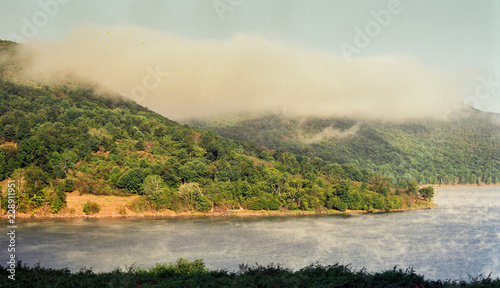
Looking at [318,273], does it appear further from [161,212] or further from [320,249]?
[161,212]

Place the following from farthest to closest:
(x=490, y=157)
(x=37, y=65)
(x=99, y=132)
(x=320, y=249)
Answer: (x=490, y=157) < (x=37, y=65) < (x=99, y=132) < (x=320, y=249)

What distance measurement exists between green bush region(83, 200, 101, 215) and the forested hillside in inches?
6.0

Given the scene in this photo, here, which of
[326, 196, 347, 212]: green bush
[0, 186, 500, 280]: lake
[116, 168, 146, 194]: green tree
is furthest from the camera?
[326, 196, 347, 212]: green bush

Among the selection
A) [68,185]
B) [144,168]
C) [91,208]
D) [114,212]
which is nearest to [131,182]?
[144,168]

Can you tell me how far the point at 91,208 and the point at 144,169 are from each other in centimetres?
1393

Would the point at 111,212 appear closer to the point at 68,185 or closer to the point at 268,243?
the point at 68,185

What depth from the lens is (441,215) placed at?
246 ft

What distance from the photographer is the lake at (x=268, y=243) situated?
36688 millimetres

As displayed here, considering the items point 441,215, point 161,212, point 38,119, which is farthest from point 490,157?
point 38,119

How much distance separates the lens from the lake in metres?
Answer: 36.7

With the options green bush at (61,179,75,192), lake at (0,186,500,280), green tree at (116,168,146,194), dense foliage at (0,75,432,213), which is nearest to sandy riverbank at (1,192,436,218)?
green bush at (61,179,75,192)

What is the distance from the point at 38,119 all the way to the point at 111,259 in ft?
A: 213

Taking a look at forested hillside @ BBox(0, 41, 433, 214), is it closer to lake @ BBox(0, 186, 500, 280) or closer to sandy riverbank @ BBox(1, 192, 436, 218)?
sandy riverbank @ BBox(1, 192, 436, 218)

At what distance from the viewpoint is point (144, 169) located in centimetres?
7569
